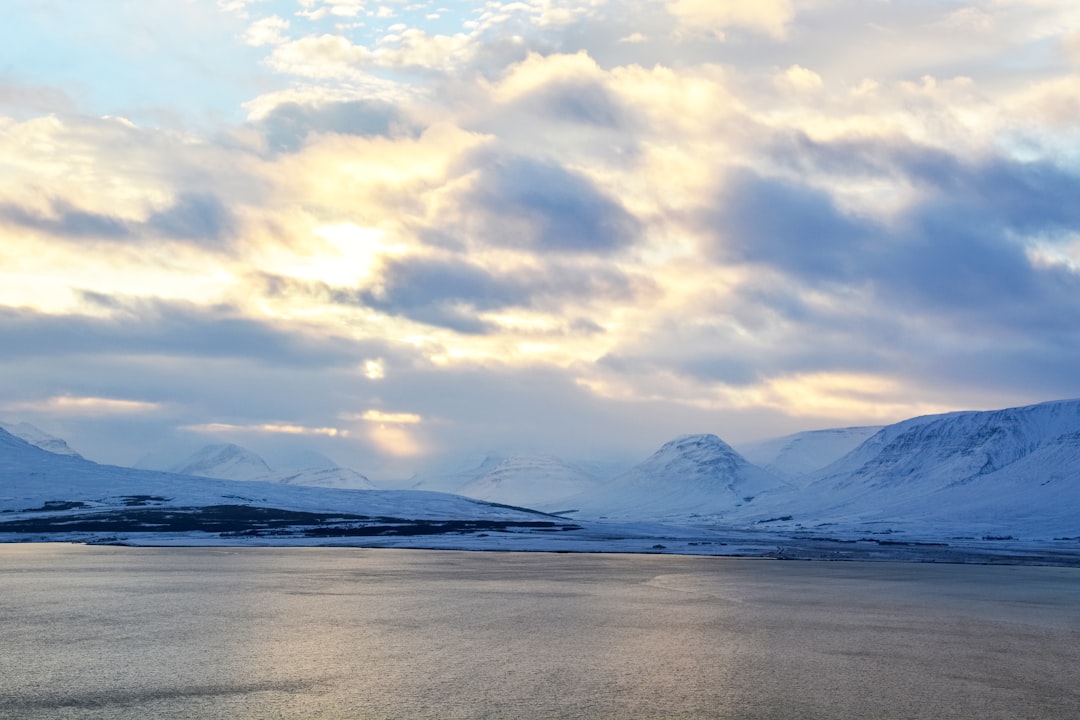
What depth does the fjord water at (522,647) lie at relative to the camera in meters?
29.5

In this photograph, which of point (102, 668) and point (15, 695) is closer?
point (15, 695)

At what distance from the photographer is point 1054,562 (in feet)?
370

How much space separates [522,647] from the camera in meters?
39.6

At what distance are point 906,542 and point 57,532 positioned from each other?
12144 centimetres

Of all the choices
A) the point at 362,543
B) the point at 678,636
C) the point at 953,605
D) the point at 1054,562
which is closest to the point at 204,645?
the point at 678,636

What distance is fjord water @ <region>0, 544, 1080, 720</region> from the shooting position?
29.5 metres

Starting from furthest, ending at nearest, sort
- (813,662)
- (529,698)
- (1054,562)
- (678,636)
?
(1054,562)
(678,636)
(813,662)
(529,698)

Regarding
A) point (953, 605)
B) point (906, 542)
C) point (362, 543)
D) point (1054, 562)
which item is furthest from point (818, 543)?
point (953, 605)

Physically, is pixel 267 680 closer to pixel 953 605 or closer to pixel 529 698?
pixel 529 698

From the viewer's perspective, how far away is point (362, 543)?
12731 cm

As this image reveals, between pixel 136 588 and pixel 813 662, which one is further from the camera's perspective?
pixel 136 588

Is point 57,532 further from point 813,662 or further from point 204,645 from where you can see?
point 813,662

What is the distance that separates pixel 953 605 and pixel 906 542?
103253 millimetres

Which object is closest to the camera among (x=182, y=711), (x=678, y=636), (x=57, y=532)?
(x=182, y=711)
